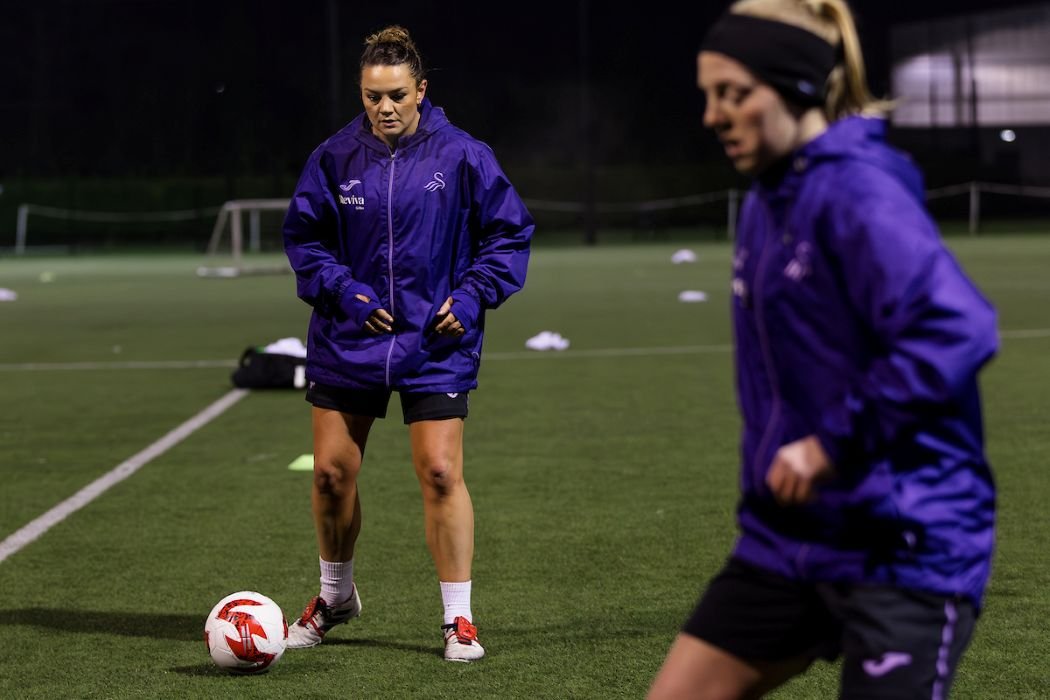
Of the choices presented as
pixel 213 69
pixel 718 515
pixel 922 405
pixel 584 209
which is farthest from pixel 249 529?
pixel 213 69

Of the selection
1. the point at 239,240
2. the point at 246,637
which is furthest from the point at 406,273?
the point at 239,240

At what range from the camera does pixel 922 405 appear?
244 cm

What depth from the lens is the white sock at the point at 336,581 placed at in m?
5.36

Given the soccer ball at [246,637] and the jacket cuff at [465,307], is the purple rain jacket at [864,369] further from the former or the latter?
the soccer ball at [246,637]

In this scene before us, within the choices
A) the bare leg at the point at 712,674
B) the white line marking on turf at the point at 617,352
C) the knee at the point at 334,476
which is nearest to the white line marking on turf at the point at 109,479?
the knee at the point at 334,476

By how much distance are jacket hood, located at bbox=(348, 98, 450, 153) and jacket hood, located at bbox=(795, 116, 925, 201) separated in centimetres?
256

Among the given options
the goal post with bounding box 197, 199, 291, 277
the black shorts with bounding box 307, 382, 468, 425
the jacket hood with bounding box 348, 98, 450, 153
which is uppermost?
the jacket hood with bounding box 348, 98, 450, 153

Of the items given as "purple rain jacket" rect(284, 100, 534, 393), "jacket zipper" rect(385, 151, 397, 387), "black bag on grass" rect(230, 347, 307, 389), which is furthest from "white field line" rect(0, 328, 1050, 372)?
"jacket zipper" rect(385, 151, 397, 387)

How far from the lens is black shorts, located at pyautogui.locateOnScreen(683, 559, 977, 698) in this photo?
256cm

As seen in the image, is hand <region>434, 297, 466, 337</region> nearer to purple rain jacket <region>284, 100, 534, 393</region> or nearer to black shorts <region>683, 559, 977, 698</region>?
purple rain jacket <region>284, 100, 534, 393</region>

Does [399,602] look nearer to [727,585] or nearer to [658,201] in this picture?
[727,585]

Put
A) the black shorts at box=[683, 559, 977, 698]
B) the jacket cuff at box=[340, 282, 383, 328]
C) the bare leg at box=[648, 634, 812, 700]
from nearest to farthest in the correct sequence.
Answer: the black shorts at box=[683, 559, 977, 698], the bare leg at box=[648, 634, 812, 700], the jacket cuff at box=[340, 282, 383, 328]

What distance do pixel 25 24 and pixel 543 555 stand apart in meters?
39.4

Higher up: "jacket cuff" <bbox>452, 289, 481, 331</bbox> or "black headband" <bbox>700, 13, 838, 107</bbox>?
"black headband" <bbox>700, 13, 838, 107</bbox>
